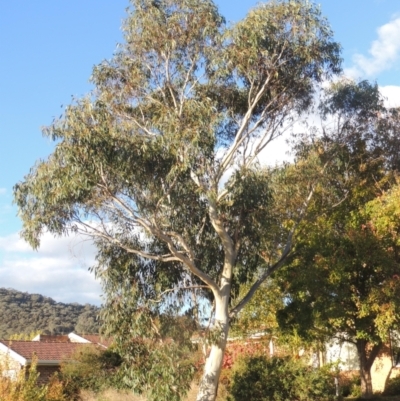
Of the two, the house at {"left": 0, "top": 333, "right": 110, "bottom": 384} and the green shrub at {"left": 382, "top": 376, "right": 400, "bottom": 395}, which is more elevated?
the house at {"left": 0, "top": 333, "right": 110, "bottom": 384}

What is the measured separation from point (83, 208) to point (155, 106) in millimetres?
4424

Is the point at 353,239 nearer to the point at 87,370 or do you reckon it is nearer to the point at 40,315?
the point at 87,370

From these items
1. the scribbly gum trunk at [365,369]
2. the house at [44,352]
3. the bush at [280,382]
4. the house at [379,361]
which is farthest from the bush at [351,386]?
the house at [44,352]

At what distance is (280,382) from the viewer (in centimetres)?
2062

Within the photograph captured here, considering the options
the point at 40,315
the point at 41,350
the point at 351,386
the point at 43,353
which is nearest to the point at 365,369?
the point at 351,386

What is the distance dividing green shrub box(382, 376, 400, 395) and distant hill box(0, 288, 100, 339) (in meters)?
35.8

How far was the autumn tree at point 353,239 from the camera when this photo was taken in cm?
1964

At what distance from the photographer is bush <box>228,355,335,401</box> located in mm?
20312

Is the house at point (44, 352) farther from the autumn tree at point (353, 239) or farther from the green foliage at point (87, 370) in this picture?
the autumn tree at point (353, 239)

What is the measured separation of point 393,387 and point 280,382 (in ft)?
22.3

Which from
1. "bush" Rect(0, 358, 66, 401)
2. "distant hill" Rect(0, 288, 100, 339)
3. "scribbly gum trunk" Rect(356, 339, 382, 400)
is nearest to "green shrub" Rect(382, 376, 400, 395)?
"scribbly gum trunk" Rect(356, 339, 382, 400)

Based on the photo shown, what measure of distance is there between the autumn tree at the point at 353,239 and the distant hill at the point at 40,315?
3917 centimetres

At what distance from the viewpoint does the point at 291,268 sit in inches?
846

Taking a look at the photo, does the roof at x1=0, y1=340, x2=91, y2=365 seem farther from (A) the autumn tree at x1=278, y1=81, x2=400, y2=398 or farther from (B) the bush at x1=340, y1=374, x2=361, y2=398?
(A) the autumn tree at x1=278, y1=81, x2=400, y2=398
